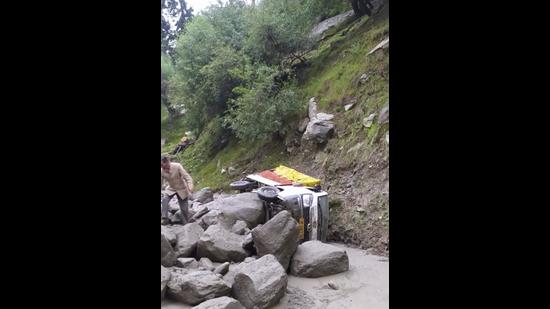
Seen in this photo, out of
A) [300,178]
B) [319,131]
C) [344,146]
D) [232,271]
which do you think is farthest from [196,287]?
[319,131]

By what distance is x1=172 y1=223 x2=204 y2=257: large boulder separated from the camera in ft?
22.5

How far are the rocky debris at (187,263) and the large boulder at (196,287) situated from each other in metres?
0.64

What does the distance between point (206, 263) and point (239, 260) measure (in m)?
0.62

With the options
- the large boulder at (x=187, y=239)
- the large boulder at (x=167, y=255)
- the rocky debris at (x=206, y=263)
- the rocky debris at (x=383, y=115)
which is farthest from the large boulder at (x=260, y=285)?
the rocky debris at (x=383, y=115)

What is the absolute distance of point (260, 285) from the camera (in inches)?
222

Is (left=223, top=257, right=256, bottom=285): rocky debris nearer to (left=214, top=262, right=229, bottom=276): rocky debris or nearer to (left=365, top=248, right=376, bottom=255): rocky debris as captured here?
(left=214, top=262, right=229, bottom=276): rocky debris

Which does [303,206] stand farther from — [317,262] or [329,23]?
[329,23]

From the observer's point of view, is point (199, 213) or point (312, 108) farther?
point (312, 108)

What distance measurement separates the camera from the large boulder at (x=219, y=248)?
6.84 metres
